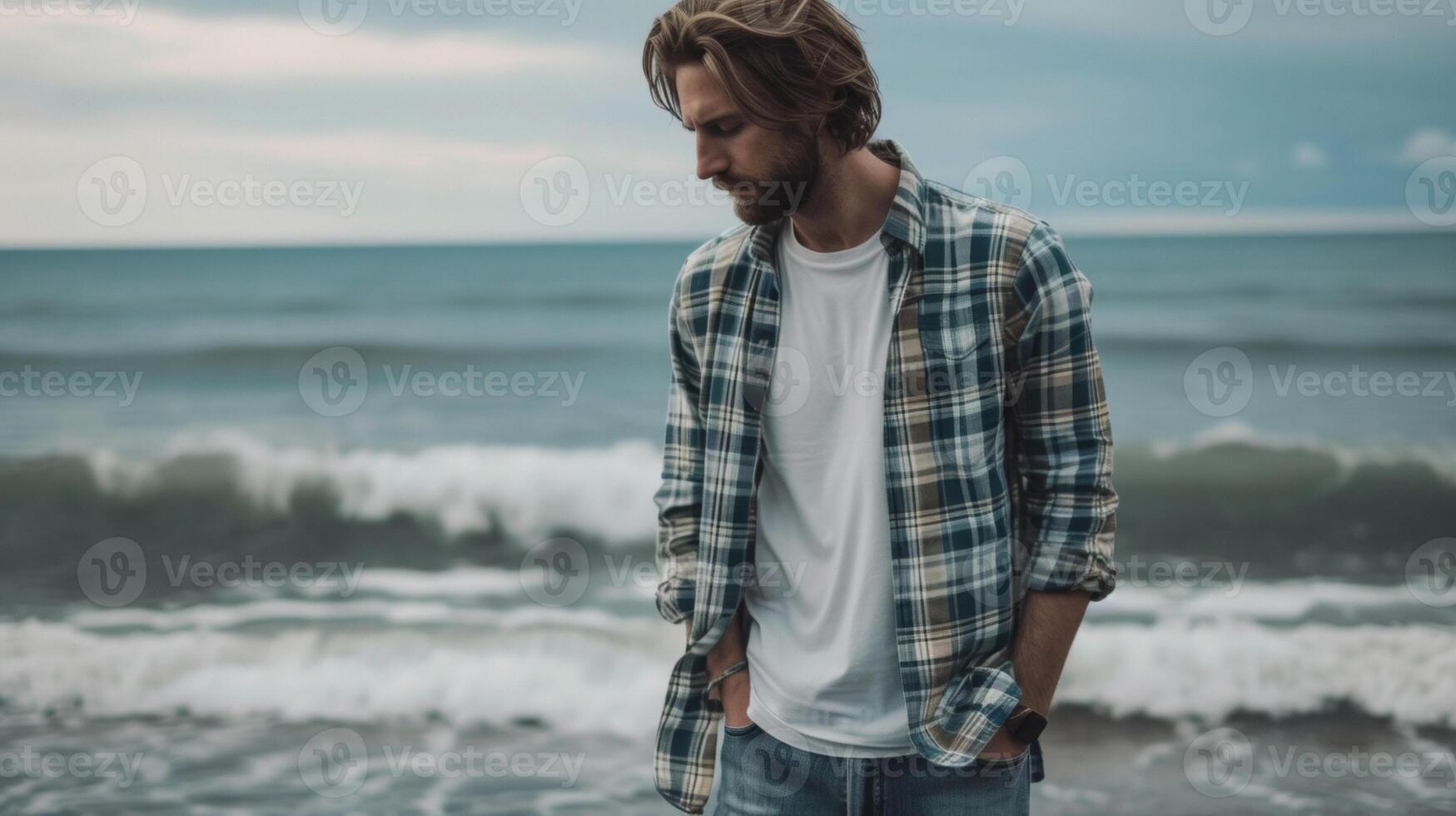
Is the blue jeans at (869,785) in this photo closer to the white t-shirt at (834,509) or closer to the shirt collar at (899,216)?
the white t-shirt at (834,509)

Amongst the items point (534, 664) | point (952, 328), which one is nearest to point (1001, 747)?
point (952, 328)

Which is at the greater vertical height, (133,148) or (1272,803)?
(133,148)

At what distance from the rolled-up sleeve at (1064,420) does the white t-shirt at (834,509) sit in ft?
0.67

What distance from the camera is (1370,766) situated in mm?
3680

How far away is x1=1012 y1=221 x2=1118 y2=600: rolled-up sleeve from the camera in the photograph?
1546 mm

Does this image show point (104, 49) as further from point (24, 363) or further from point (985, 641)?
point (985, 641)

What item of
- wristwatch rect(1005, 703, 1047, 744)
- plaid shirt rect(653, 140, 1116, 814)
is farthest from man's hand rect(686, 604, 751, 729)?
wristwatch rect(1005, 703, 1047, 744)

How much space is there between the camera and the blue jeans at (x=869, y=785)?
5.24 ft

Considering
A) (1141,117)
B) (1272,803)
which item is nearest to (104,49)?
(1141,117)

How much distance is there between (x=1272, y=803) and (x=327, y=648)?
3.76 m

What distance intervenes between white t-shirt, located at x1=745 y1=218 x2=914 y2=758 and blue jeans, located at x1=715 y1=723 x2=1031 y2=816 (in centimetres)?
2

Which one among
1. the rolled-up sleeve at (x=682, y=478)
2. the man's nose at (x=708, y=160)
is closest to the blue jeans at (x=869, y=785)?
the rolled-up sleeve at (x=682, y=478)

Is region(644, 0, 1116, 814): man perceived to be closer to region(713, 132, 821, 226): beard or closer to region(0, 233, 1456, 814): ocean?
region(713, 132, 821, 226): beard

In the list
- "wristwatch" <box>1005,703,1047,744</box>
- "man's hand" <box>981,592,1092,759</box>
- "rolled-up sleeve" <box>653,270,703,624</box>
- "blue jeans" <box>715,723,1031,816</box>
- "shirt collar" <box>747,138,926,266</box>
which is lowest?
"blue jeans" <box>715,723,1031,816</box>
